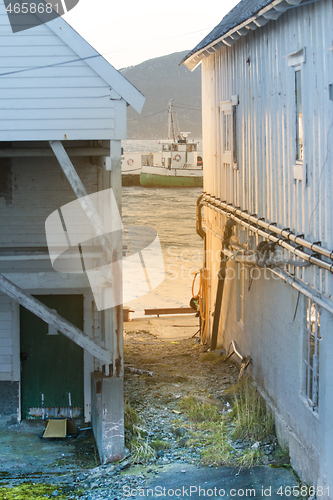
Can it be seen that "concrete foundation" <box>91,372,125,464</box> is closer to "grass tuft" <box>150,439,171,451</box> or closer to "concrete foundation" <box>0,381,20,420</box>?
"grass tuft" <box>150,439,171,451</box>

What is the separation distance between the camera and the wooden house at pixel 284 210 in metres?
7.28

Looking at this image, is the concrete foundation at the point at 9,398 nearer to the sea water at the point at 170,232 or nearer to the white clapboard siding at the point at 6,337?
the white clapboard siding at the point at 6,337

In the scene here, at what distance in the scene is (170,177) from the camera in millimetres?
77750

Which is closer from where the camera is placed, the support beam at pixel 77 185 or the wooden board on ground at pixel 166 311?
the support beam at pixel 77 185

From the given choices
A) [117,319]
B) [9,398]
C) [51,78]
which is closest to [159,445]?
[117,319]

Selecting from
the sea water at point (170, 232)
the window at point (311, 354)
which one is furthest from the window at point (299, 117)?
the sea water at point (170, 232)

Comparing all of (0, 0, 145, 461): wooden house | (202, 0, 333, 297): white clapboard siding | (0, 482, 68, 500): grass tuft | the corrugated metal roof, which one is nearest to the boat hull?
the corrugated metal roof

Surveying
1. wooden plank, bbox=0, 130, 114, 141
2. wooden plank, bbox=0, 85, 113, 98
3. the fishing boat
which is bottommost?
wooden plank, bbox=0, 130, 114, 141

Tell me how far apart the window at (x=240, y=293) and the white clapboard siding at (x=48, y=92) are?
16.7 ft

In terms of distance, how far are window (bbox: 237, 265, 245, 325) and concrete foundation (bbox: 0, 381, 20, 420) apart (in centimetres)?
482

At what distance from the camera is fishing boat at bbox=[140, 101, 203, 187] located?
2906 inches

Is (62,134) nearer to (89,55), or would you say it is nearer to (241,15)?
(89,55)

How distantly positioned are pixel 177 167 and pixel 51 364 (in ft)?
223

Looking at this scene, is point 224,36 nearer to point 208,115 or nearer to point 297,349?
point 208,115
